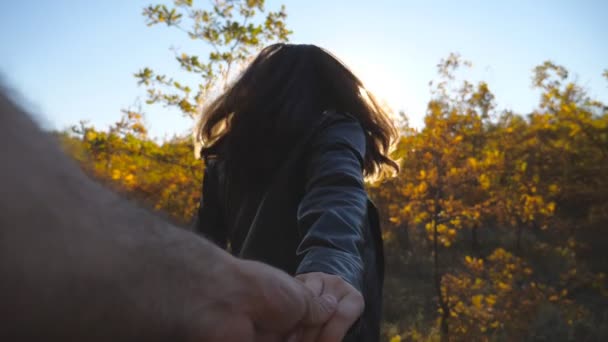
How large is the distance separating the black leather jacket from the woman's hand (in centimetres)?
5

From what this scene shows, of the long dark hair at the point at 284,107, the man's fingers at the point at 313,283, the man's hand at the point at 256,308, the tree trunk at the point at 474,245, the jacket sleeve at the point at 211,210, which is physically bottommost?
the tree trunk at the point at 474,245

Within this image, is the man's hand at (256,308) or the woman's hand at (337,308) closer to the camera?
the man's hand at (256,308)

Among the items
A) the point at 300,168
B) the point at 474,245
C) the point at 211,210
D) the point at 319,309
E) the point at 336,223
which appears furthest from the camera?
the point at 474,245

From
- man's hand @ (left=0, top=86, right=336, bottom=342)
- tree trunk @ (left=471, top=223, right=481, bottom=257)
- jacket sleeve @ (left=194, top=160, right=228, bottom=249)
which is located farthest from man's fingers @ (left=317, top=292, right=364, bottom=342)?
tree trunk @ (left=471, top=223, right=481, bottom=257)

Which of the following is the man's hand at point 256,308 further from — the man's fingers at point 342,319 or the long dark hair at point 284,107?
the long dark hair at point 284,107

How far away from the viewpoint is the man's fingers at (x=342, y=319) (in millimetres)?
651

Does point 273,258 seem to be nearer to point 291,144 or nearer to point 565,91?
point 291,144

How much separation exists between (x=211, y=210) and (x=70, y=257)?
5.32 ft

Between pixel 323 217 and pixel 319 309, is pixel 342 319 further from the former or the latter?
pixel 323 217

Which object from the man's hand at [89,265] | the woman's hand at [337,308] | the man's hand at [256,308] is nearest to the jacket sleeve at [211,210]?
the woman's hand at [337,308]

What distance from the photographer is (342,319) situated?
0.68m

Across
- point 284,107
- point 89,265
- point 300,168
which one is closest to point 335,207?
point 300,168

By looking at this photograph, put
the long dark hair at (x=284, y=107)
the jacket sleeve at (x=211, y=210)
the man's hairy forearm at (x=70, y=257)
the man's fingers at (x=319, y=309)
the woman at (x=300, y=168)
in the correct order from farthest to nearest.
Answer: the jacket sleeve at (x=211, y=210) → the long dark hair at (x=284, y=107) → the woman at (x=300, y=168) → the man's fingers at (x=319, y=309) → the man's hairy forearm at (x=70, y=257)

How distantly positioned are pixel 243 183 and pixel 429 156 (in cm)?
573
